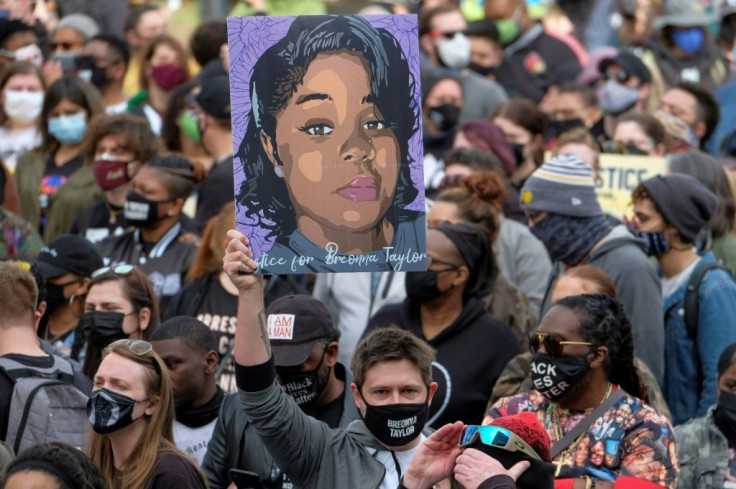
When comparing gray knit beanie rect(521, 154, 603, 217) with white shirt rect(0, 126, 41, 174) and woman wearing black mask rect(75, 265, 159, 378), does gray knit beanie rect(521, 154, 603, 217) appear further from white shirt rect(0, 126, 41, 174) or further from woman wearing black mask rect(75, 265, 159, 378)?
white shirt rect(0, 126, 41, 174)

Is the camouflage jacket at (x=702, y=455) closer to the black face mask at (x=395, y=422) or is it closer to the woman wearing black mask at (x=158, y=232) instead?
the black face mask at (x=395, y=422)

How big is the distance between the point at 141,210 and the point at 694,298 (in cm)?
336

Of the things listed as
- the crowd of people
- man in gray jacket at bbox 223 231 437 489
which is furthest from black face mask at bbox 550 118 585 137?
man in gray jacket at bbox 223 231 437 489

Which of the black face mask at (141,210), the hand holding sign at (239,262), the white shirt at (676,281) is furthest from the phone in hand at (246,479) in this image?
the black face mask at (141,210)

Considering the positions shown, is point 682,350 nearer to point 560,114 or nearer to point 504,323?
point 504,323

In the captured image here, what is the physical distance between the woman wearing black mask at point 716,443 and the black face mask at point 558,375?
0.76m

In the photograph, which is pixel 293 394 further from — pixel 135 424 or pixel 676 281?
pixel 676 281

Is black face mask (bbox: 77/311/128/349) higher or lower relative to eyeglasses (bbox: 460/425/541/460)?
lower

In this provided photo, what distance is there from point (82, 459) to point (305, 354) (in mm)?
1472

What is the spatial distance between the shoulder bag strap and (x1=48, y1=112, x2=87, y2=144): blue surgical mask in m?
5.81

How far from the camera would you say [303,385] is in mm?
6348

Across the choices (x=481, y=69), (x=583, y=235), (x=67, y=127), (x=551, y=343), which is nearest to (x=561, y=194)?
(x=583, y=235)

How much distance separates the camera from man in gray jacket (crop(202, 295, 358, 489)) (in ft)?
20.5

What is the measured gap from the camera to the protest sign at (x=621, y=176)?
9.23 meters
